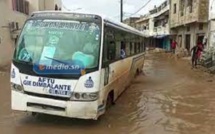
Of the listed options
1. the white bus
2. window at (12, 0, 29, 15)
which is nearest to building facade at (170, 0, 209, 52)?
window at (12, 0, 29, 15)

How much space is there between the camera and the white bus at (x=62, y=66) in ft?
24.8

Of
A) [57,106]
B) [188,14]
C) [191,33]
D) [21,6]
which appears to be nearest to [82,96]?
[57,106]

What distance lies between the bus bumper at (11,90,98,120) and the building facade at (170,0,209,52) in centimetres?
2467

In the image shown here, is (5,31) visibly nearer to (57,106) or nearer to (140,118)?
(140,118)

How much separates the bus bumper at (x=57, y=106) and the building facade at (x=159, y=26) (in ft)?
138

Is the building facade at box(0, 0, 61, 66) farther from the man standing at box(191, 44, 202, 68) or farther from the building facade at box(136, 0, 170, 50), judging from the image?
the building facade at box(136, 0, 170, 50)

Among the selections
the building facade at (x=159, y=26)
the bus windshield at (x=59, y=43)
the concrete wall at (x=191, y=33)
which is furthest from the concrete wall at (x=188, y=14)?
the bus windshield at (x=59, y=43)

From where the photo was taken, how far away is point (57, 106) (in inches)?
299

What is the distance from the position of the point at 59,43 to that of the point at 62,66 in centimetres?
59

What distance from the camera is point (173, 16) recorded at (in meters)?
44.0

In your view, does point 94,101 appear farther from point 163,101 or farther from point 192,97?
point 192,97

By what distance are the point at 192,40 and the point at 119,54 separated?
26.3m

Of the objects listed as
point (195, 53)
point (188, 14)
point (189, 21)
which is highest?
point (188, 14)

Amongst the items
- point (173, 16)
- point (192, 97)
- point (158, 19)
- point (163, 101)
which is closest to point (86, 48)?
point (163, 101)
